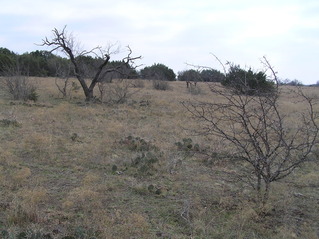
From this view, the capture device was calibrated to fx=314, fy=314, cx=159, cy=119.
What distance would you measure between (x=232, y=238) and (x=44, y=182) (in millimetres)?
3089

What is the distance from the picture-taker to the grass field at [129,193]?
355 cm

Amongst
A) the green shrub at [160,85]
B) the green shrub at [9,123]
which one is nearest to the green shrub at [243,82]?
the green shrub at [9,123]

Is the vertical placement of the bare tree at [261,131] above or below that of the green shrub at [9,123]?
above

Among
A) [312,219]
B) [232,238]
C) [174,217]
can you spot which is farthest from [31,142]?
[312,219]

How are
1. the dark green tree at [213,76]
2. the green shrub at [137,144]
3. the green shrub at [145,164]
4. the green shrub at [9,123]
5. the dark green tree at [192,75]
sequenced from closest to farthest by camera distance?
the dark green tree at [213,76]
the dark green tree at [192,75]
the green shrub at [145,164]
the green shrub at [137,144]
the green shrub at [9,123]

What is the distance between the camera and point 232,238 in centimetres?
346

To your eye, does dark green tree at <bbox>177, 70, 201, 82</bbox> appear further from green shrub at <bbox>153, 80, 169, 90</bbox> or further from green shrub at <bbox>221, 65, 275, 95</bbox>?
green shrub at <bbox>153, 80, 169, 90</bbox>

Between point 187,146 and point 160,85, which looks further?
point 160,85

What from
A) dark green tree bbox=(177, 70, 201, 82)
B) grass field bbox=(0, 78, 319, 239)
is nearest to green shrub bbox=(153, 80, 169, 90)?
dark green tree bbox=(177, 70, 201, 82)

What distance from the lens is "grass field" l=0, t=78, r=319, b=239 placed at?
355 centimetres

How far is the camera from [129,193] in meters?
4.77

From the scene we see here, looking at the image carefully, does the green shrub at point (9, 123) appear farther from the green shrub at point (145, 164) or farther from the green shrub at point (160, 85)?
the green shrub at point (160, 85)

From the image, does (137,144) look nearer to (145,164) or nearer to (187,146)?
(187,146)

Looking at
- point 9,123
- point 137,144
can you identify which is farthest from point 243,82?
point 9,123
